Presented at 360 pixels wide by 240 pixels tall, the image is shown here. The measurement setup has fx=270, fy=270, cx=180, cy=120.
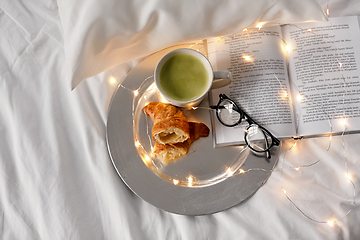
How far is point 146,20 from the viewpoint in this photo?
74 centimetres

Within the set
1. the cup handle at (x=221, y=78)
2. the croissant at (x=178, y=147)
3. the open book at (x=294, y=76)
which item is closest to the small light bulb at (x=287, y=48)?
the open book at (x=294, y=76)

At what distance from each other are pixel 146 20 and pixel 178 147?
1.20 feet

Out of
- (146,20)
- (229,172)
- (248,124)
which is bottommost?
(229,172)

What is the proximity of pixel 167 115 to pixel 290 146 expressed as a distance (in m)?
0.38


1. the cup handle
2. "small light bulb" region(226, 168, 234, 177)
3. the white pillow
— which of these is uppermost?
the white pillow

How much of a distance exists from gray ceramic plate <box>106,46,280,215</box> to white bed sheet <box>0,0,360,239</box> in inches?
2.1

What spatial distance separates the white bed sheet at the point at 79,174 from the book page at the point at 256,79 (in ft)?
0.35

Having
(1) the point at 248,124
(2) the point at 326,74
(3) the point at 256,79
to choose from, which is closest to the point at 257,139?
Answer: (1) the point at 248,124

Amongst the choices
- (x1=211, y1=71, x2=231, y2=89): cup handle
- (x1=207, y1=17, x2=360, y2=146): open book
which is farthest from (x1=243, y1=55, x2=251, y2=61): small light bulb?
(x1=211, y1=71, x2=231, y2=89): cup handle

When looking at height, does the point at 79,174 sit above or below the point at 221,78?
below

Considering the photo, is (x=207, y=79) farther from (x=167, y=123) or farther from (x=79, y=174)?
(x=79, y=174)

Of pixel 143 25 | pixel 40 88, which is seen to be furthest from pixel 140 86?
pixel 40 88

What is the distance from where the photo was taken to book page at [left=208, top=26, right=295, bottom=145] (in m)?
0.79

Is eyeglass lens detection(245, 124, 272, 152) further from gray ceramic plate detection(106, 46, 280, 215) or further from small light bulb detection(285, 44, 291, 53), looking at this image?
small light bulb detection(285, 44, 291, 53)
